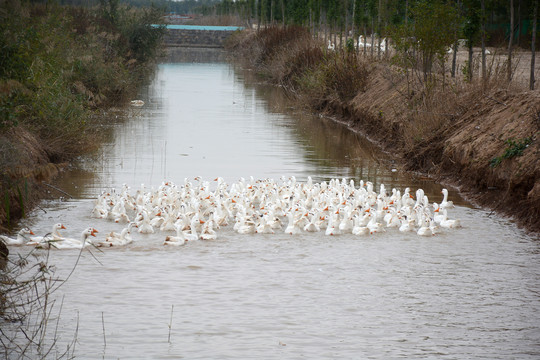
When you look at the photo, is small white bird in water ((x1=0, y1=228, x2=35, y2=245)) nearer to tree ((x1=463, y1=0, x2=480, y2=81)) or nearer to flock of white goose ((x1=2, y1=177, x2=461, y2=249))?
flock of white goose ((x1=2, y1=177, x2=461, y2=249))

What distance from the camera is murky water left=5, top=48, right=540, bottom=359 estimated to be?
8.26 m

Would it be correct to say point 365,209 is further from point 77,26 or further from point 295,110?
point 77,26

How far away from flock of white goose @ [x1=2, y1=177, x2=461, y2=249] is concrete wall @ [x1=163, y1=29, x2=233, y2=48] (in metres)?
72.9

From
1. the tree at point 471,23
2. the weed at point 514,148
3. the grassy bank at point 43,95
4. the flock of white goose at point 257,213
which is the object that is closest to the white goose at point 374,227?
the flock of white goose at point 257,213

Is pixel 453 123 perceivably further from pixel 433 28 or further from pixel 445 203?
pixel 445 203

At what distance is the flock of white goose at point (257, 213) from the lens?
485 inches

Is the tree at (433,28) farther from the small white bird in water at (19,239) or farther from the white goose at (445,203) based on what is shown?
→ the small white bird in water at (19,239)

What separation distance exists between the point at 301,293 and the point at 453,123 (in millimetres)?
9507

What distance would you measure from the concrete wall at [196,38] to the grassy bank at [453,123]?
189ft

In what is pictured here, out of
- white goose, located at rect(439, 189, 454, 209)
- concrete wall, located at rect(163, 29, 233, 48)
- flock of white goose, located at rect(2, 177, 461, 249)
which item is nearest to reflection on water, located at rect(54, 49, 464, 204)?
white goose, located at rect(439, 189, 454, 209)

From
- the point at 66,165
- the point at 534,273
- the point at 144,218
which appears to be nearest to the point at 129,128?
the point at 66,165

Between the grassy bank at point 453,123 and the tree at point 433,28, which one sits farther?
the tree at point 433,28

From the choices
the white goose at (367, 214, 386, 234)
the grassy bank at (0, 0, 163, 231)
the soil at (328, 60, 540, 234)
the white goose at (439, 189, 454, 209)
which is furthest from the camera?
the white goose at (439, 189, 454, 209)

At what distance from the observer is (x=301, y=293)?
9.98 m
